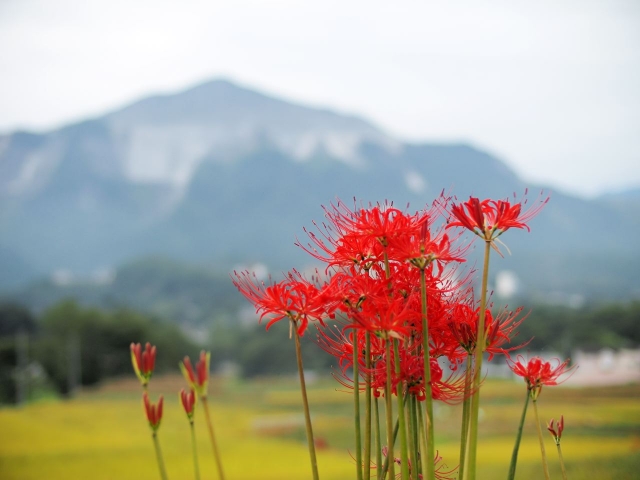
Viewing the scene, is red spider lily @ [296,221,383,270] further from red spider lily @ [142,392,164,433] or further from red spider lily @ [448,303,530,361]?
red spider lily @ [142,392,164,433]

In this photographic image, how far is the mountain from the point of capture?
48000 millimetres

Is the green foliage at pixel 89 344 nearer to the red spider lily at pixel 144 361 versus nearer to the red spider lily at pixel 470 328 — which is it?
the red spider lily at pixel 144 361

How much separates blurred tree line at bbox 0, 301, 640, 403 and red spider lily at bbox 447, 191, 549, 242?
8.23 meters

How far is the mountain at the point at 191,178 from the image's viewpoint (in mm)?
48000

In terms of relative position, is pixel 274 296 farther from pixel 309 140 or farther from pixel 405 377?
pixel 309 140

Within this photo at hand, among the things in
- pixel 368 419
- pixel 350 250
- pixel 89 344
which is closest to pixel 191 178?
pixel 89 344

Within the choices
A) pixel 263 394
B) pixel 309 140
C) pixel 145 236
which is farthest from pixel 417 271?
pixel 309 140

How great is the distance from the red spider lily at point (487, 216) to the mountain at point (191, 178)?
130 ft

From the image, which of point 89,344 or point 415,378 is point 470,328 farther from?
point 89,344

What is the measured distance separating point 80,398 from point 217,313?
54.4 feet

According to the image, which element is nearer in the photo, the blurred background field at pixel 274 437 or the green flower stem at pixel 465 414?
the green flower stem at pixel 465 414

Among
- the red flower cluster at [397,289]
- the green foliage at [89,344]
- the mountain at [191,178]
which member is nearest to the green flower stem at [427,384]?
the red flower cluster at [397,289]

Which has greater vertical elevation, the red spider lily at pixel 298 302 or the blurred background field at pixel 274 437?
the red spider lily at pixel 298 302

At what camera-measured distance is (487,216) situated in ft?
2.54
